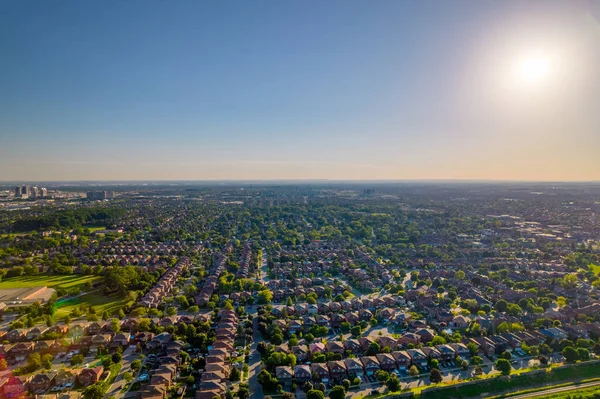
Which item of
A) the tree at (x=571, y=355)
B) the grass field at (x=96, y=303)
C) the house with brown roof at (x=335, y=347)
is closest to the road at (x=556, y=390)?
the tree at (x=571, y=355)

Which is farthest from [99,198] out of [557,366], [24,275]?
[557,366]

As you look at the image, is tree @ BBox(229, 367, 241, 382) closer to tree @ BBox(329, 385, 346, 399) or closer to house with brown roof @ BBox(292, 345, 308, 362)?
house with brown roof @ BBox(292, 345, 308, 362)

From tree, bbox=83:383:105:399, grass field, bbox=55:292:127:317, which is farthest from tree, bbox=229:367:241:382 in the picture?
grass field, bbox=55:292:127:317

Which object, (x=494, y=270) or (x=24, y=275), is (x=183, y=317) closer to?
(x=24, y=275)

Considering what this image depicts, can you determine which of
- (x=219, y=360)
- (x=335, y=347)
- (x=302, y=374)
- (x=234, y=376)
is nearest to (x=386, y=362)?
(x=335, y=347)

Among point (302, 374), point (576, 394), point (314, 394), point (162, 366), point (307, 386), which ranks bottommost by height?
point (576, 394)

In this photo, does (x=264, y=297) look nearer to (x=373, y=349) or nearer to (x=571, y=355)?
(x=373, y=349)
